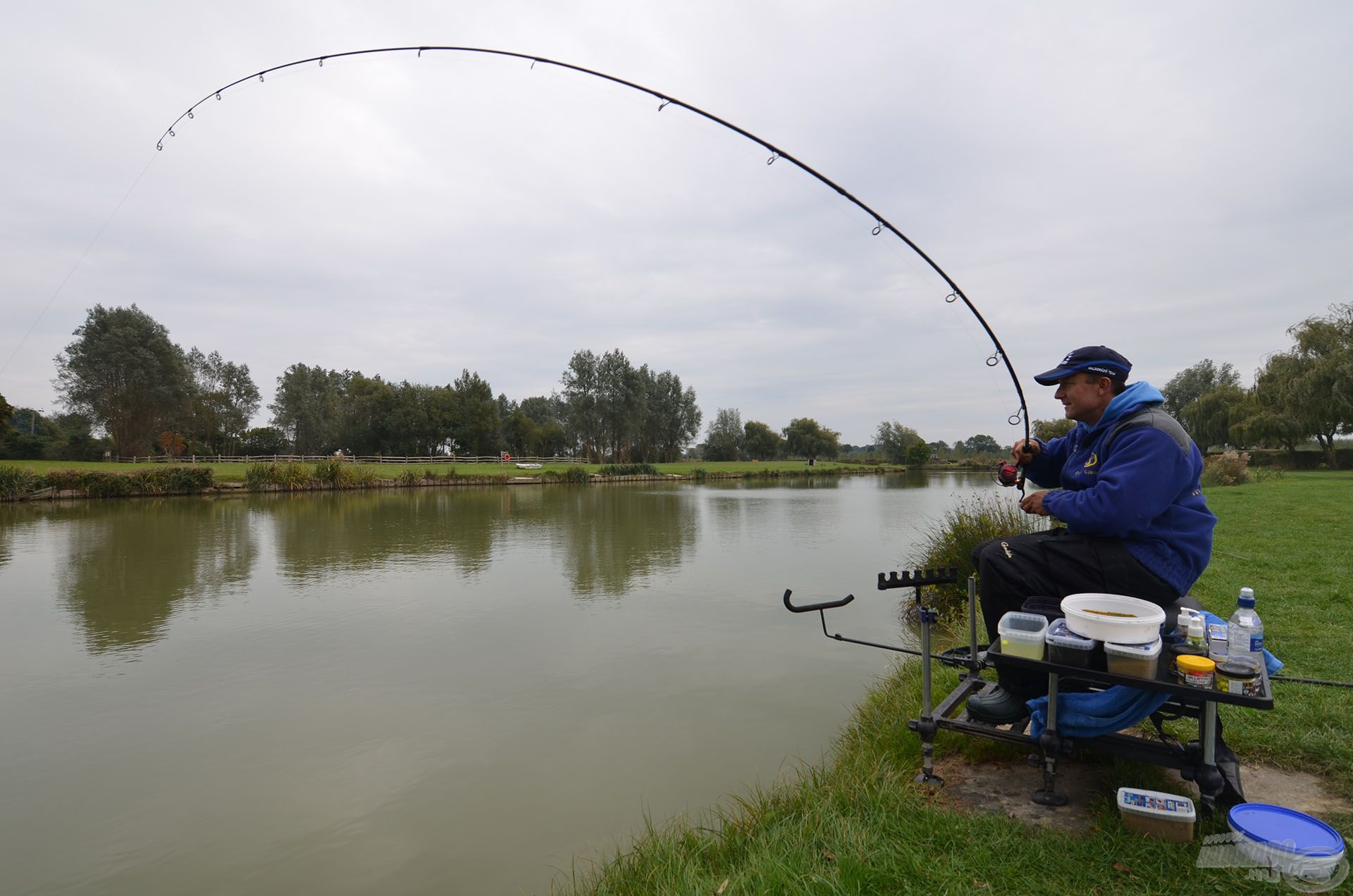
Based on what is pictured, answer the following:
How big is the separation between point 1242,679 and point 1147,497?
2.38 feet

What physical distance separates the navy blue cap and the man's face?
3 centimetres

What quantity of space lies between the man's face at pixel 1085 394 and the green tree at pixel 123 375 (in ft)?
178

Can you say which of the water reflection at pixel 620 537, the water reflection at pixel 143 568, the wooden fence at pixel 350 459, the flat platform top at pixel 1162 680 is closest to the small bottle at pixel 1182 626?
the flat platform top at pixel 1162 680

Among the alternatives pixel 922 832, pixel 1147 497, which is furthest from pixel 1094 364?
pixel 922 832

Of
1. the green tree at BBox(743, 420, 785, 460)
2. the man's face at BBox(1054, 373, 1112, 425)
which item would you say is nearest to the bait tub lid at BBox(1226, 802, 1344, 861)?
the man's face at BBox(1054, 373, 1112, 425)

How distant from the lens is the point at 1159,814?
2539 millimetres

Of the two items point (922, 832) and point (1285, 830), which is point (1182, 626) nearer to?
point (1285, 830)

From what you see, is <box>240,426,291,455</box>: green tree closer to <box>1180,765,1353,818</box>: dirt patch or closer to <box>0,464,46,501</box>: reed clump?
<box>0,464,46,501</box>: reed clump

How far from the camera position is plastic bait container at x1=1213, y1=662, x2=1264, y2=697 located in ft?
7.88

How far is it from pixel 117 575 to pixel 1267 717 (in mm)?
14475

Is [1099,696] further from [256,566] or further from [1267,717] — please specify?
[256,566]

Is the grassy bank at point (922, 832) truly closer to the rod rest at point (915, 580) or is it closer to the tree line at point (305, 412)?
the rod rest at point (915, 580)

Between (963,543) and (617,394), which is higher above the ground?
(617,394)

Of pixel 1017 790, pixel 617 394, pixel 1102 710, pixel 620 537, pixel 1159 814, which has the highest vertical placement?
pixel 617 394
